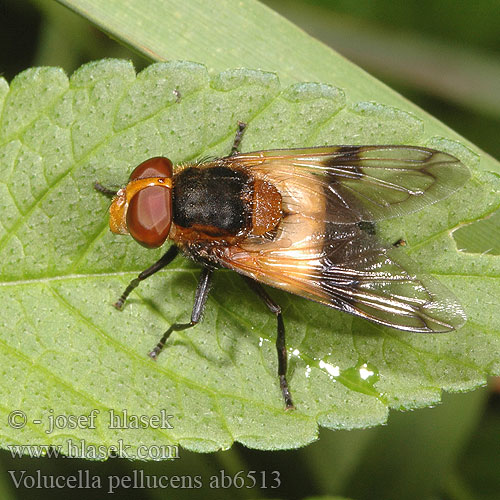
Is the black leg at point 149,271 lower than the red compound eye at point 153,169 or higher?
lower

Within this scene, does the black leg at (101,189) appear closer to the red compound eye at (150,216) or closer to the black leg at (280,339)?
the red compound eye at (150,216)

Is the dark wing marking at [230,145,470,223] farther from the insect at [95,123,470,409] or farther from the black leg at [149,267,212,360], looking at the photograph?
the black leg at [149,267,212,360]

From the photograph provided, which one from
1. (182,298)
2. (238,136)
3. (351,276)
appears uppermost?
(238,136)

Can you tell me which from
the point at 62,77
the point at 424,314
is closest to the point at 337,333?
the point at 424,314

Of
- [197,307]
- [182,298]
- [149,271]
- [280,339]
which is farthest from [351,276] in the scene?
[149,271]

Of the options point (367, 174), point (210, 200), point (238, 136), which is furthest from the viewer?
point (367, 174)

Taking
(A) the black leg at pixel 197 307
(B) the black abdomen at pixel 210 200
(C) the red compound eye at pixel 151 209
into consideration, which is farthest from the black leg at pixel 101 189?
(A) the black leg at pixel 197 307

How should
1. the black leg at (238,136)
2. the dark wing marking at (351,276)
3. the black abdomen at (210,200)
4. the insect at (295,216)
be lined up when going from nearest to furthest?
the dark wing marking at (351,276) → the insect at (295,216) → the black leg at (238,136) → the black abdomen at (210,200)

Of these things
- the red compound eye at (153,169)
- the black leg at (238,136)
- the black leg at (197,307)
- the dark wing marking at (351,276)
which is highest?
the black leg at (238,136)

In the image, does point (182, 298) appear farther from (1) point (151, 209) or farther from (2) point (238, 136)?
(2) point (238, 136)
